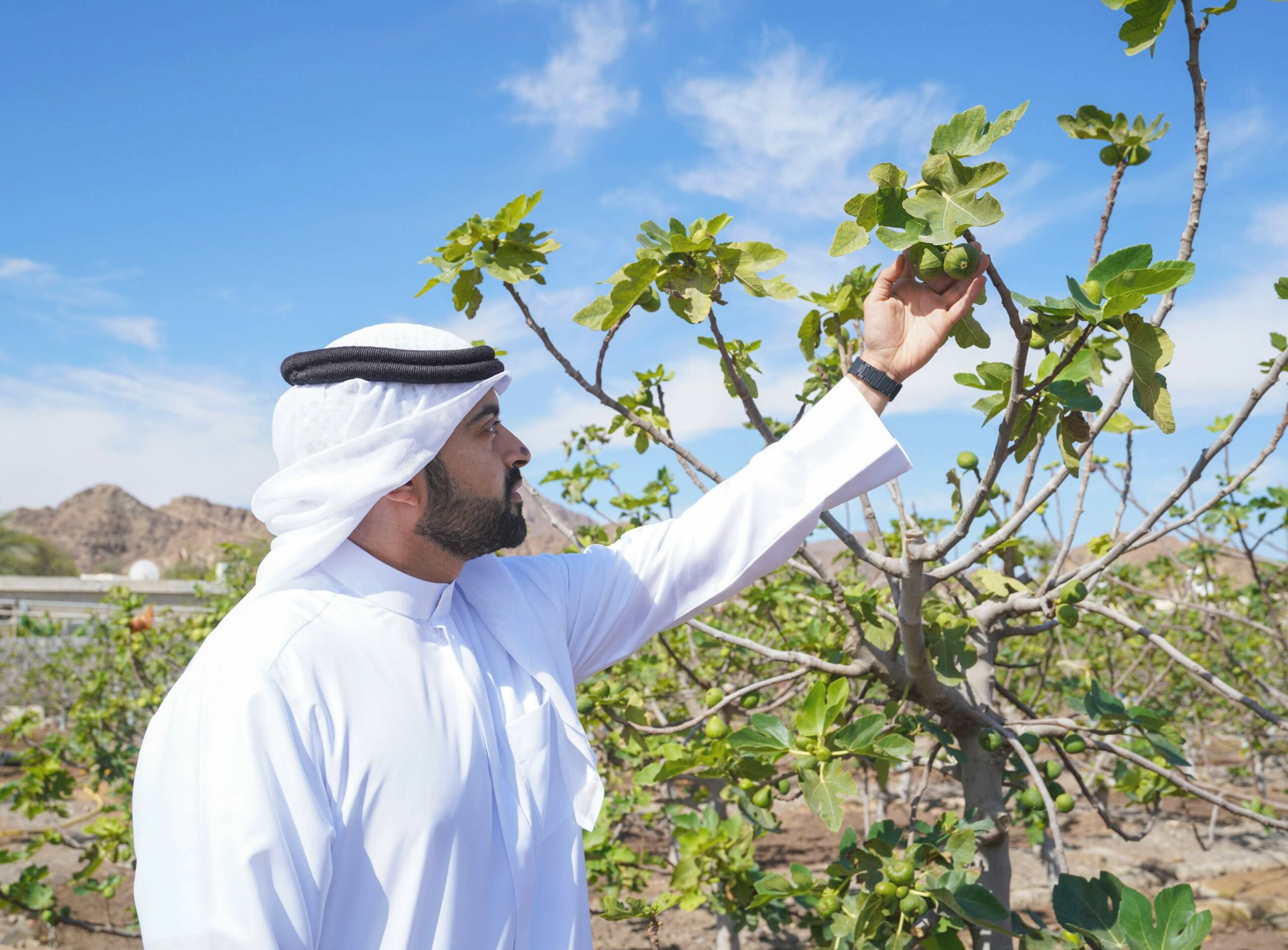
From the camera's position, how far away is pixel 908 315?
1581 mm

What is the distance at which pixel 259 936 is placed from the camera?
3.49 feet

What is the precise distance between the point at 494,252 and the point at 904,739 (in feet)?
4.34

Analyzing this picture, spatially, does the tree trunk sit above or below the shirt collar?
below

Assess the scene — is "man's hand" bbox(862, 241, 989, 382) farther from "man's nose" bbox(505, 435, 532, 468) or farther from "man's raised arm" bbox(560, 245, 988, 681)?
"man's nose" bbox(505, 435, 532, 468)

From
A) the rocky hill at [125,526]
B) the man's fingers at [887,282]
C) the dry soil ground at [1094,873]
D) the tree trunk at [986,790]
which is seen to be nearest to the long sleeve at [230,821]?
the man's fingers at [887,282]

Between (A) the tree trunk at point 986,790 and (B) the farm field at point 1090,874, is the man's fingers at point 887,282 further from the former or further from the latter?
(B) the farm field at point 1090,874

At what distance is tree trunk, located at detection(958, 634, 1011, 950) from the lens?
222 centimetres

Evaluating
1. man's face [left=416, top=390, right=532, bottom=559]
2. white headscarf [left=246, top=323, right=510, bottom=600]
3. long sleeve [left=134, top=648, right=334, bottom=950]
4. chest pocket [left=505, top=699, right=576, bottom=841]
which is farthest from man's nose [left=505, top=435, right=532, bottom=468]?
long sleeve [left=134, top=648, right=334, bottom=950]

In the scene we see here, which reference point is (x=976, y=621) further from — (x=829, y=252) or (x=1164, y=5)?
(x=1164, y=5)

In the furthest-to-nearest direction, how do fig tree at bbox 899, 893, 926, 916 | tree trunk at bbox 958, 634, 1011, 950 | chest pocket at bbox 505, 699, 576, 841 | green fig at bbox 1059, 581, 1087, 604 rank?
Answer: tree trunk at bbox 958, 634, 1011, 950 → green fig at bbox 1059, 581, 1087, 604 → fig tree at bbox 899, 893, 926, 916 → chest pocket at bbox 505, 699, 576, 841

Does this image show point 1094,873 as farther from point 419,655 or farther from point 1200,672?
point 419,655

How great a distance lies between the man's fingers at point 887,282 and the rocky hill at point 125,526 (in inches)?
3024

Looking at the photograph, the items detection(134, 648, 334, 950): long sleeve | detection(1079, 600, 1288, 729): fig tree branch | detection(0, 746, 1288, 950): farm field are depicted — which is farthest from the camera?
detection(0, 746, 1288, 950): farm field

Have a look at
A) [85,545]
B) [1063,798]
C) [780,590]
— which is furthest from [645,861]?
[85,545]
